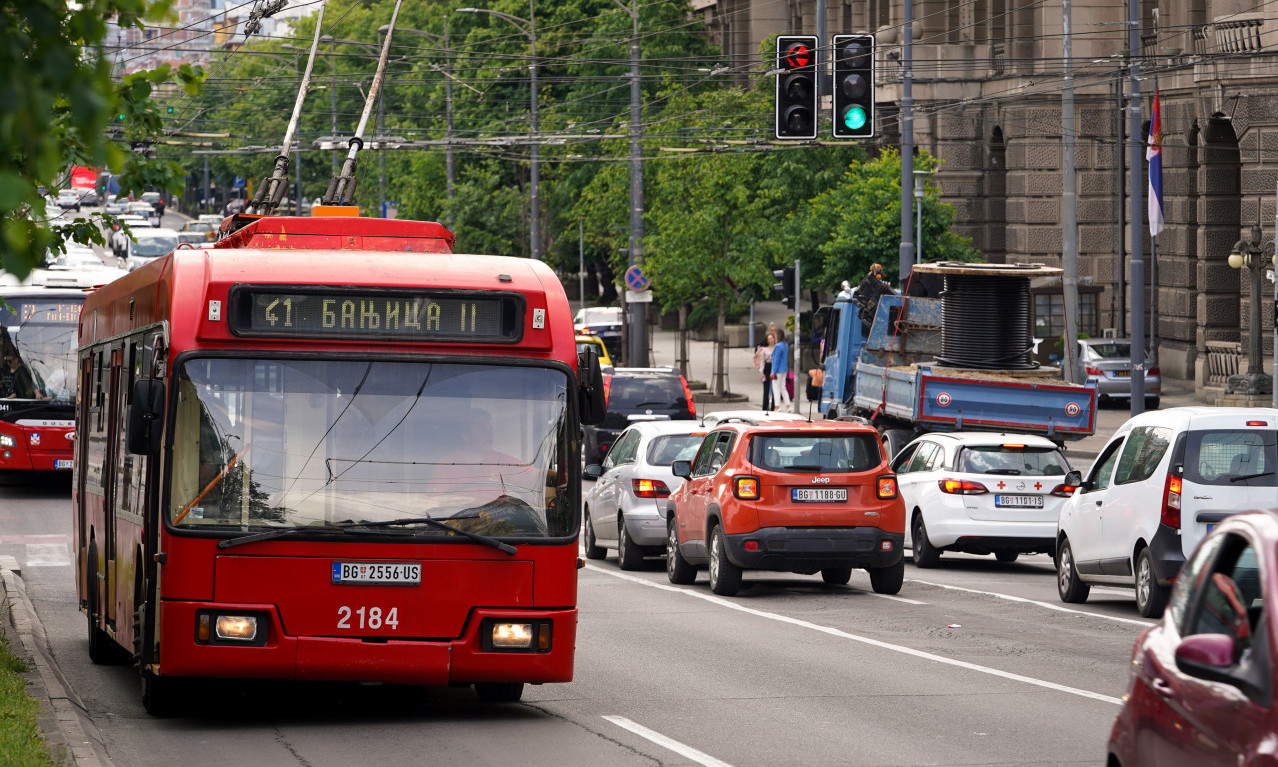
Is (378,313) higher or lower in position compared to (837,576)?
higher

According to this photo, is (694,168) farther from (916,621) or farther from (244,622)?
(244,622)

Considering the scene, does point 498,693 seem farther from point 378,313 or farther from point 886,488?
point 886,488

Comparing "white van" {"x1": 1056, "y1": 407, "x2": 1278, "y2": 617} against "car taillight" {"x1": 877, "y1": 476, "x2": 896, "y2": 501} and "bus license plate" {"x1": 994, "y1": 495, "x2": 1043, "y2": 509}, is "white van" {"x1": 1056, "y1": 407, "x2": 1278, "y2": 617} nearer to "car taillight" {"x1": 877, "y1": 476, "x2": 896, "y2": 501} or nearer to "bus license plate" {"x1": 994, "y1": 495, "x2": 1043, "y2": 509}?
"car taillight" {"x1": 877, "y1": 476, "x2": 896, "y2": 501}

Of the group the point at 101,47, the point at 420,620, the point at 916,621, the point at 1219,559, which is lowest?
the point at 916,621

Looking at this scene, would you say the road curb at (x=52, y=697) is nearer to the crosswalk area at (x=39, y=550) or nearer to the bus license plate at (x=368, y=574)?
the bus license plate at (x=368, y=574)

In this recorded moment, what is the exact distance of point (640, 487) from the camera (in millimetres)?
20938

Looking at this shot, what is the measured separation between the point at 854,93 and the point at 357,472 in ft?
44.1

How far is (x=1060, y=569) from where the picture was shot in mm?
17594

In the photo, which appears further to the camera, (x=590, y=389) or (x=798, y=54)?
(x=798, y=54)

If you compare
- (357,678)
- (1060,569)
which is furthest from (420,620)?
(1060,569)

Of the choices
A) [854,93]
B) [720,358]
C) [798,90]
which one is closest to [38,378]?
[798,90]

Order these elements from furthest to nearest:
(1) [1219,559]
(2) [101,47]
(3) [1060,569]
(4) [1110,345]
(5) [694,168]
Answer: (5) [694,168]
(4) [1110,345]
(3) [1060,569]
(1) [1219,559]
(2) [101,47]

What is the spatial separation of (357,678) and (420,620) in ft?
1.44

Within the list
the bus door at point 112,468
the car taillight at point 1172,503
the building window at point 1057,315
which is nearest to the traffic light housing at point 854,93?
the car taillight at point 1172,503
